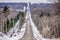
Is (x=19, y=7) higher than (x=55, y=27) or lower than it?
higher

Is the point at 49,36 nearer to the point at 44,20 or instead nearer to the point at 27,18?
the point at 44,20

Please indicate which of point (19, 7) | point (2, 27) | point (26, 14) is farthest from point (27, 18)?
point (2, 27)

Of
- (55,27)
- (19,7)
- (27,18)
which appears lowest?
(55,27)

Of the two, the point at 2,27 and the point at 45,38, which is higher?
the point at 2,27

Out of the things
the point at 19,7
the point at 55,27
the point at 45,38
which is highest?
the point at 19,7

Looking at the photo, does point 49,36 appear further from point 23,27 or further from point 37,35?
point 23,27

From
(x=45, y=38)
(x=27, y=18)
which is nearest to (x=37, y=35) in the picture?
(x=45, y=38)

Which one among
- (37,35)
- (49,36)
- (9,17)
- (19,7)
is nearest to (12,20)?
(9,17)

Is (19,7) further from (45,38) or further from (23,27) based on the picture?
(45,38)
